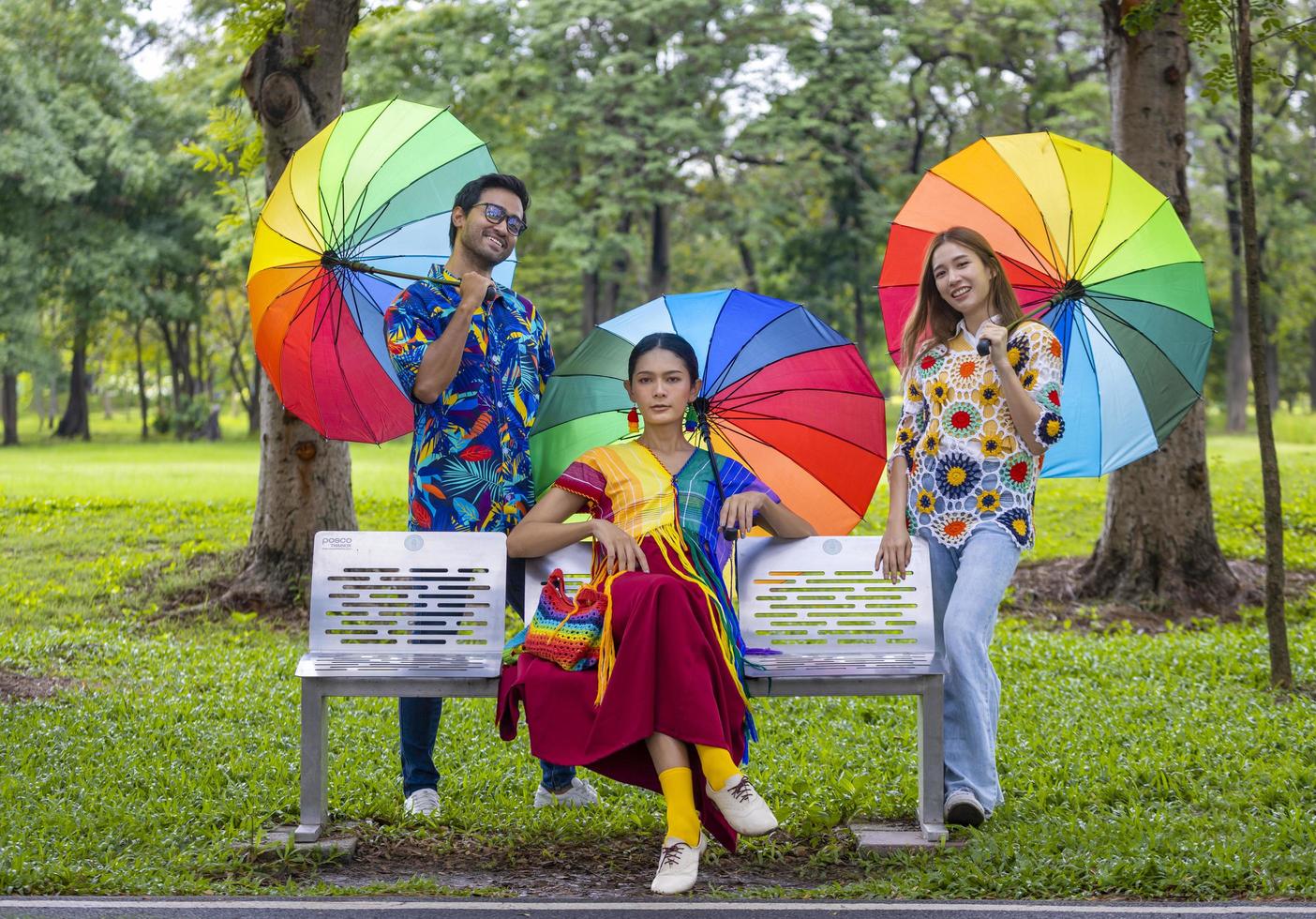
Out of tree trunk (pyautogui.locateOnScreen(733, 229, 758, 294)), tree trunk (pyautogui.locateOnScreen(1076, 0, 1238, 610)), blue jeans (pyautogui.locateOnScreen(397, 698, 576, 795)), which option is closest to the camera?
blue jeans (pyautogui.locateOnScreen(397, 698, 576, 795))

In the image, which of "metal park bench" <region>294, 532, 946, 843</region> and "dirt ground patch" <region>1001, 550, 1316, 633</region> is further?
"dirt ground patch" <region>1001, 550, 1316, 633</region>

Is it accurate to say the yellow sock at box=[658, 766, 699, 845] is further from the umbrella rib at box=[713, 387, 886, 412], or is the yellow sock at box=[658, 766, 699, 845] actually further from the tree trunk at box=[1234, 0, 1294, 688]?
the tree trunk at box=[1234, 0, 1294, 688]

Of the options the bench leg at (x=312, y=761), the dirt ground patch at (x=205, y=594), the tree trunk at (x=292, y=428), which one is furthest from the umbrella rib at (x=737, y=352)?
the dirt ground patch at (x=205, y=594)

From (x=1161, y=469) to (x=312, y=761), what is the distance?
6567 mm

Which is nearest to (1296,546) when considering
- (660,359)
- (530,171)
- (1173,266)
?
(1173,266)

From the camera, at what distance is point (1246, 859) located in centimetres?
416

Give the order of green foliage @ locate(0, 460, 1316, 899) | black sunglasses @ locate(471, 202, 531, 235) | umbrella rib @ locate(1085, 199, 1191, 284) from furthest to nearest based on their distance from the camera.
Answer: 1. umbrella rib @ locate(1085, 199, 1191, 284)
2. black sunglasses @ locate(471, 202, 531, 235)
3. green foliage @ locate(0, 460, 1316, 899)

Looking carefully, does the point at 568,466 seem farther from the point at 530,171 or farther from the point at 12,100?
the point at 12,100

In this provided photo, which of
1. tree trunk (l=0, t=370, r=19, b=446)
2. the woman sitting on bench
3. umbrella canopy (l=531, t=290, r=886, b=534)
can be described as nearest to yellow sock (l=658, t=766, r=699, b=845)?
the woman sitting on bench

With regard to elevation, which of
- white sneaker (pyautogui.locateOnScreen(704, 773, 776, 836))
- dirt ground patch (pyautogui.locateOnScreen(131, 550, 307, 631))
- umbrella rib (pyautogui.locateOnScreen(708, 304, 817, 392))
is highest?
umbrella rib (pyautogui.locateOnScreen(708, 304, 817, 392))

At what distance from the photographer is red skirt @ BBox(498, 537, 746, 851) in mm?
3949

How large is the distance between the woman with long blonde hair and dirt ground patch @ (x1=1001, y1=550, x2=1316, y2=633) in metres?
4.65

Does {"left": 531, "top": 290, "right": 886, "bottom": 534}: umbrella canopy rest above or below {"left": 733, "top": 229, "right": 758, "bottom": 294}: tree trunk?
below

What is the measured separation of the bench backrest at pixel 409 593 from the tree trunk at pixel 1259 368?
12.3 feet
